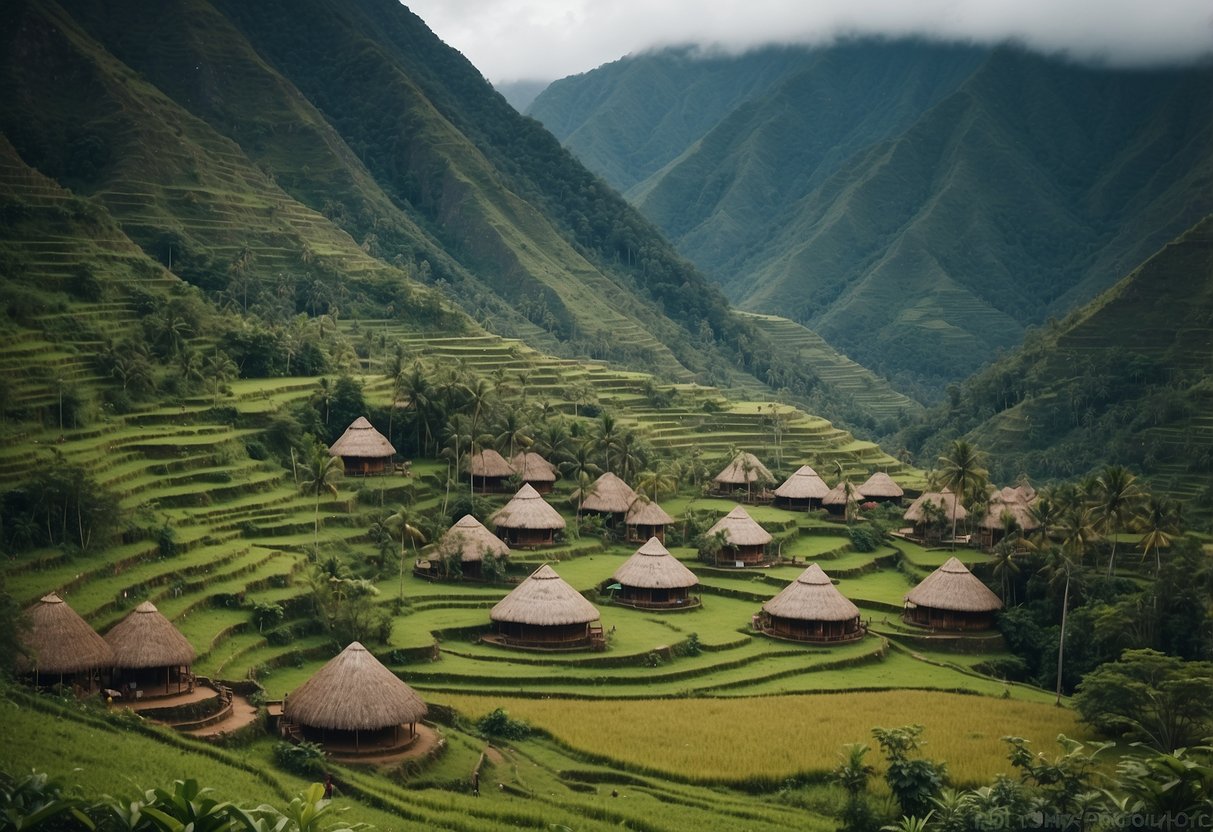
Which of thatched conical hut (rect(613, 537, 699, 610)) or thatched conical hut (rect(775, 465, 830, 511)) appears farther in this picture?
thatched conical hut (rect(775, 465, 830, 511))

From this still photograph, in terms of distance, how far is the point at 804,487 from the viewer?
7150cm

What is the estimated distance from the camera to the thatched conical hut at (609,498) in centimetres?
6281

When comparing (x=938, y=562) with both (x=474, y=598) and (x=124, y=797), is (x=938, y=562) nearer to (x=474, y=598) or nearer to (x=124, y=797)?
(x=474, y=598)

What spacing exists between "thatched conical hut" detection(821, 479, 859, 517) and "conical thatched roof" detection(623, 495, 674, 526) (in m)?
12.1

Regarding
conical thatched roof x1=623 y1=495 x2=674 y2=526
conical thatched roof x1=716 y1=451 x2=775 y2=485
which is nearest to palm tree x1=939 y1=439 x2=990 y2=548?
conical thatched roof x1=623 y1=495 x2=674 y2=526

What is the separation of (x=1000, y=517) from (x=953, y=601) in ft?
35.8

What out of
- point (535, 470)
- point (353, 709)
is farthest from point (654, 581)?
point (353, 709)

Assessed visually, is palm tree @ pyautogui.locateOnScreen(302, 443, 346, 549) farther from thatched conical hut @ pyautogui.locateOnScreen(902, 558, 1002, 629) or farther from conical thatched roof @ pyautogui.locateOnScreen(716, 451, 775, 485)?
conical thatched roof @ pyautogui.locateOnScreen(716, 451, 775, 485)

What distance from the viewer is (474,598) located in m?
50.1

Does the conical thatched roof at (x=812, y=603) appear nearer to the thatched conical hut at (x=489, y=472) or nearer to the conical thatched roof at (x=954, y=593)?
the conical thatched roof at (x=954, y=593)

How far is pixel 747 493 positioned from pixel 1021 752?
38595mm

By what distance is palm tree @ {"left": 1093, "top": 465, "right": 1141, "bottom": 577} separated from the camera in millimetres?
52938

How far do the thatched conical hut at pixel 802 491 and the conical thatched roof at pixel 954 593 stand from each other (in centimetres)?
1761

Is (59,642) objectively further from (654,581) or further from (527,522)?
(527,522)
